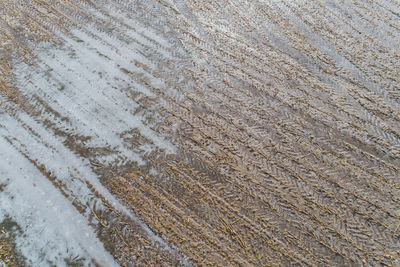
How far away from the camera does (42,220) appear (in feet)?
5.99

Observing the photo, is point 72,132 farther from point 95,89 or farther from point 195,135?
point 195,135

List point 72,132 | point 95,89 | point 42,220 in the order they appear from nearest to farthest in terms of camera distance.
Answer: point 42,220 → point 72,132 → point 95,89

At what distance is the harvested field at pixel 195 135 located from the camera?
1789mm

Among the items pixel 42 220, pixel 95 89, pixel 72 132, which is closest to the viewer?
pixel 42 220

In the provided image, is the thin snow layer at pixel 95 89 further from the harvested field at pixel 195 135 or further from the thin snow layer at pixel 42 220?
the thin snow layer at pixel 42 220

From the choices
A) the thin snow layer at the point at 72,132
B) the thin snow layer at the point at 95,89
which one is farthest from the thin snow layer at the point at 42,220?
the thin snow layer at the point at 95,89

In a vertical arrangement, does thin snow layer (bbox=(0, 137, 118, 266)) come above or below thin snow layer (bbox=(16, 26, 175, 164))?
below

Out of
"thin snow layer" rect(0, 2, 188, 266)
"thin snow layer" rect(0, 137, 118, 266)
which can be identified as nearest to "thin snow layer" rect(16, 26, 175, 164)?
"thin snow layer" rect(0, 2, 188, 266)

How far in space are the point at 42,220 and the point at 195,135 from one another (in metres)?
1.18

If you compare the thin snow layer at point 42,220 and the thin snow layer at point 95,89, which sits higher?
the thin snow layer at point 95,89

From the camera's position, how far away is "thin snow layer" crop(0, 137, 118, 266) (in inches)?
67.1

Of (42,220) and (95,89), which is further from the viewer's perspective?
(95,89)

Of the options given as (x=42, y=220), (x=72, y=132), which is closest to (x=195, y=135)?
(x=72, y=132)

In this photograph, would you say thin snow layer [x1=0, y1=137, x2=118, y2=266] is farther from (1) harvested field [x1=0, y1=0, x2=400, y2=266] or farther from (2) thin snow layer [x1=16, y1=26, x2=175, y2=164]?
(2) thin snow layer [x1=16, y1=26, x2=175, y2=164]
